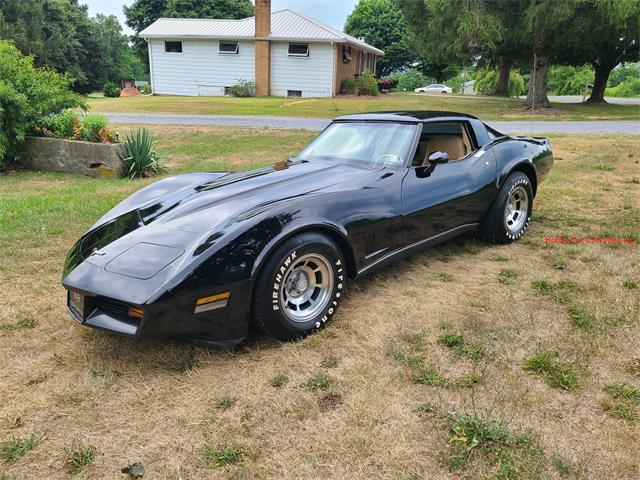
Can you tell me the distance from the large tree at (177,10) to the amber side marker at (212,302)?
47176 mm

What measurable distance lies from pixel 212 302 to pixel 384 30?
6017cm

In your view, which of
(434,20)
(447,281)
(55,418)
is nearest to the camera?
(55,418)

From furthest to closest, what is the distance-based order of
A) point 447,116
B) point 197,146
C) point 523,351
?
point 197,146, point 447,116, point 523,351

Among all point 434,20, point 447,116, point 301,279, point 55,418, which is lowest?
point 55,418

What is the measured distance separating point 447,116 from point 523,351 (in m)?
2.45

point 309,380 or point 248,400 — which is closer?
point 248,400

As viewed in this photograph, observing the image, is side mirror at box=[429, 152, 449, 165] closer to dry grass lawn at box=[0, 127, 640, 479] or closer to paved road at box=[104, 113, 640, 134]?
dry grass lawn at box=[0, 127, 640, 479]

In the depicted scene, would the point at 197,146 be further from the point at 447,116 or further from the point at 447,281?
the point at 447,281

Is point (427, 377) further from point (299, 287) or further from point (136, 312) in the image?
point (136, 312)

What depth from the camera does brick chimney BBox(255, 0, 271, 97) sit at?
1110 inches

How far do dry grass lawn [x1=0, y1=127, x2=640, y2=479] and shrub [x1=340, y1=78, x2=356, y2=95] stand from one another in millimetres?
27396

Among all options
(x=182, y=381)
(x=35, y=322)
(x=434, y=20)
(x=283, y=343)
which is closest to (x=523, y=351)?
(x=283, y=343)

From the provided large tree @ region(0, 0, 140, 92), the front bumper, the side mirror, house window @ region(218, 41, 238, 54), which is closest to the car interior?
the side mirror

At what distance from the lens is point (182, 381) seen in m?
2.62
